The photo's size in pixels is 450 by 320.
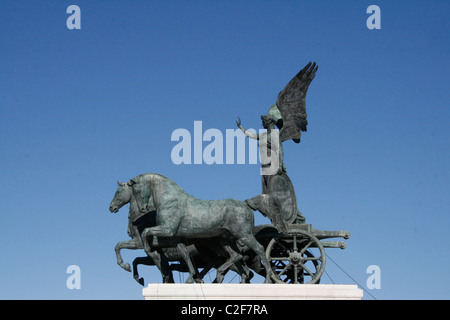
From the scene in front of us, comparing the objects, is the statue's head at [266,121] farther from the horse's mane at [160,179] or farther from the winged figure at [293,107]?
the horse's mane at [160,179]

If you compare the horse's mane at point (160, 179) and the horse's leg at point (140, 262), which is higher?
the horse's mane at point (160, 179)

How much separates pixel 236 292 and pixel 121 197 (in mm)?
3704

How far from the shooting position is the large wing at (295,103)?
22172 mm

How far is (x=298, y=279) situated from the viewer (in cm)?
2111

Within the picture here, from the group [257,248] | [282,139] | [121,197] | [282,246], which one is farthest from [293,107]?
[121,197]

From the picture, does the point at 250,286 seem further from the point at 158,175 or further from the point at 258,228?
the point at 158,175

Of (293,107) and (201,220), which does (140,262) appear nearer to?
(201,220)

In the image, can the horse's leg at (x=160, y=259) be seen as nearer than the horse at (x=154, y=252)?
Yes

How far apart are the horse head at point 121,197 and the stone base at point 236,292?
7.60 feet

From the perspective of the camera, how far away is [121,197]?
67.8ft

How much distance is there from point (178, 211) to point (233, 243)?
1.62m

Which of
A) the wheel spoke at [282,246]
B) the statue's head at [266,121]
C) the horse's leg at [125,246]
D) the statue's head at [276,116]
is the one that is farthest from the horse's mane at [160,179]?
the statue's head at [276,116]

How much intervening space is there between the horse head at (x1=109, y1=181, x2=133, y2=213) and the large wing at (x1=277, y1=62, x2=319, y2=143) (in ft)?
13.9
